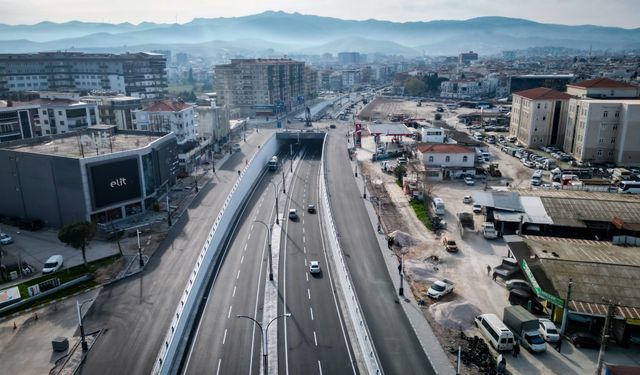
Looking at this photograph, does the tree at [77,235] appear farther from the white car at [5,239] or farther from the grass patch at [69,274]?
the white car at [5,239]

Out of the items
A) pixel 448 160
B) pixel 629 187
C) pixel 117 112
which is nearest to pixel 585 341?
pixel 629 187

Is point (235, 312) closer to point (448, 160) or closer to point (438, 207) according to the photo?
point (438, 207)

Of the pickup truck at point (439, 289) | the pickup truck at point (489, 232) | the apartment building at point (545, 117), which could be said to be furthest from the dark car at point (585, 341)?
the apartment building at point (545, 117)

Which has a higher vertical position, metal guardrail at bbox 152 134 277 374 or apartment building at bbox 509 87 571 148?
apartment building at bbox 509 87 571 148

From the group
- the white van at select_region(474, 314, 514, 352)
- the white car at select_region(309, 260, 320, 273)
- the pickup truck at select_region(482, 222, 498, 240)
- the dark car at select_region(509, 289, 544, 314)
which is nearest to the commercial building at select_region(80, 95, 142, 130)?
the white car at select_region(309, 260, 320, 273)

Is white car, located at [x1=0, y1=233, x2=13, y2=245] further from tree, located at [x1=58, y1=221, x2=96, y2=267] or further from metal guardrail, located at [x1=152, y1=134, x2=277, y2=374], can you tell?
metal guardrail, located at [x1=152, y1=134, x2=277, y2=374]

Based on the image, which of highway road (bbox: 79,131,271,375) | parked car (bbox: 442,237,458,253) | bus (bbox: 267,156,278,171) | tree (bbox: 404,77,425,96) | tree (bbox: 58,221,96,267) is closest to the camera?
highway road (bbox: 79,131,271,375)

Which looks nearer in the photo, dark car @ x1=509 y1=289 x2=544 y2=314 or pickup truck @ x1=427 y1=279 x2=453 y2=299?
dark car @ x1=509 y1=289 x2=544 y2=314
